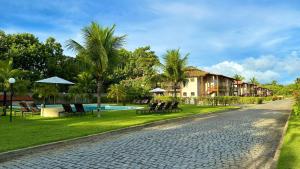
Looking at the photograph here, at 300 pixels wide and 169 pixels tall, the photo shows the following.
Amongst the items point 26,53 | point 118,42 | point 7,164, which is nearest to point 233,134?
point 7,164

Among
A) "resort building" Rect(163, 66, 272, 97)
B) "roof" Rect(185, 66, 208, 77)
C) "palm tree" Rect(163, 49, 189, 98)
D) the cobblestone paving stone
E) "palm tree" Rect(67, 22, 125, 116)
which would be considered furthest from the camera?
"resort building" Rect(163, 66, 272, 97)

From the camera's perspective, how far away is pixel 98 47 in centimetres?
1981

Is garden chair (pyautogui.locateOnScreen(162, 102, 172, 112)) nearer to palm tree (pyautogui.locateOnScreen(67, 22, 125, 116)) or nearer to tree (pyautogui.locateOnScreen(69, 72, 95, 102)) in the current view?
palm tree (pyautogui.locateOnScreen(67, 22, 125, 116))

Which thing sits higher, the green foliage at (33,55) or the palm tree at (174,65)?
the green foliage at (33,55)

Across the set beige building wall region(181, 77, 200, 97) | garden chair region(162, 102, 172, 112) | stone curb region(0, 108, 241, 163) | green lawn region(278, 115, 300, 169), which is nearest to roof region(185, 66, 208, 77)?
beige building wall region(181, 77, 200, 97)

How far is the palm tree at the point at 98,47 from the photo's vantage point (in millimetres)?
19781

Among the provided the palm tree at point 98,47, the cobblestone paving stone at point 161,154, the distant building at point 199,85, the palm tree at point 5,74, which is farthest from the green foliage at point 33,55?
the cobblestone paving stone at point 161,154

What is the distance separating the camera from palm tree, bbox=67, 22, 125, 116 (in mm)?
19781

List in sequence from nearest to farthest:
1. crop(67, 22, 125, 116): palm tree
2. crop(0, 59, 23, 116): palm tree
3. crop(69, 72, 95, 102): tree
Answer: crop(67, 22, 125, 116): palm tree < crop(0, 59, 23, 116): palm tree < crop(69, 72, 95, 102): tree

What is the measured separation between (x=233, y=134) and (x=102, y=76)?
1121cm

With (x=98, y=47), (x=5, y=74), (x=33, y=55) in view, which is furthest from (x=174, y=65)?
(x=33, y=55)

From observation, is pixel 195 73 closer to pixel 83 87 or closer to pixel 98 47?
pixel 83 87

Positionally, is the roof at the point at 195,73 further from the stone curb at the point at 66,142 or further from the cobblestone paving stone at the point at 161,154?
the cobblestone paving stone at the point at 161,154

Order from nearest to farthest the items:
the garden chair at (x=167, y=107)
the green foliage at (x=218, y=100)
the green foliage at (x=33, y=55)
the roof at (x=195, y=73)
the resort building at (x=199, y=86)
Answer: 1. the garden chair at (x=167, y=107)
2. the green foliage at (x=218, y=100)
3. the green foliage at (x=33, y=55)
4. the roof at (x=195, y=73)
5. the resort building at (x=199, y=86)
